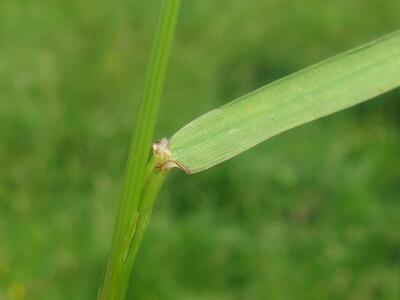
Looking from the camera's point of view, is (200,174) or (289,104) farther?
(200,174)

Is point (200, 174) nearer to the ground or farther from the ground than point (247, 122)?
farther from the ground

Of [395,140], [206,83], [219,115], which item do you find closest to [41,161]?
[206,83]

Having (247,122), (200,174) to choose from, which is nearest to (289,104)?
(247,122)

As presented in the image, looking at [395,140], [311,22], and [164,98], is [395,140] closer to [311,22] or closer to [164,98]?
[311,22]

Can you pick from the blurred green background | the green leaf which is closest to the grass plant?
the green leaf

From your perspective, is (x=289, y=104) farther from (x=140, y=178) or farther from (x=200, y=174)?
(x=200, y=174)

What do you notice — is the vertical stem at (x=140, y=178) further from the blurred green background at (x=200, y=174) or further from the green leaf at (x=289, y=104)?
the blurred green background at (x=200, y=174)
